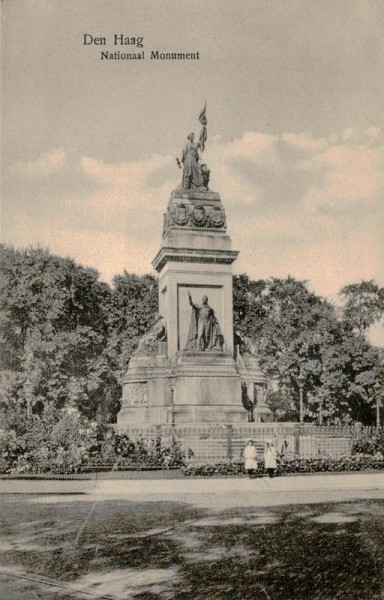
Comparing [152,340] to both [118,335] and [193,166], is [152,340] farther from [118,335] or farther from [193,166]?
[118,335]

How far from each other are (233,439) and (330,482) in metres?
6.55

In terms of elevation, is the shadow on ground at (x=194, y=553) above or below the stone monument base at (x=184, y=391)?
below

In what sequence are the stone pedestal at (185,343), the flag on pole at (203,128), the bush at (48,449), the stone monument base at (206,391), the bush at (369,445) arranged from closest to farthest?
the bush at (48,449), the bush at (369,445), the stone monument base at (206,391), the stone pedestal at (185,343), the flag on pole at (203,128)

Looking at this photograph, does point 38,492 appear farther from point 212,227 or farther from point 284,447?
point 212,227

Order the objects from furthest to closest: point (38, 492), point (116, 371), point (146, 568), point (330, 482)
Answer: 1. point (116, 371)
2. point (330, 482)
3. point (38, 492)
4. point (146, 568)

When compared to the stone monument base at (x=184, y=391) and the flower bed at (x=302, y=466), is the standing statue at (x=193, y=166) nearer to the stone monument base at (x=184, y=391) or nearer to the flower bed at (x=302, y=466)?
the stone monument base at (x=184, y=391)

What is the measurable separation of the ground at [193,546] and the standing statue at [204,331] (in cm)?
1440

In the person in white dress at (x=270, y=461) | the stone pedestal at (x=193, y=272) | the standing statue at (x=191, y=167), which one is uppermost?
the standing statue at (x=191, y=167)

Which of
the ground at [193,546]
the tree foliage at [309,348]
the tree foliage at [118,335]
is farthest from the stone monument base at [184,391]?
the tree foliage at [309,348]

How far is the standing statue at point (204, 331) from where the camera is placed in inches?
1146

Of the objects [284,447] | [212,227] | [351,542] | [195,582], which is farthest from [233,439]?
[195,582]

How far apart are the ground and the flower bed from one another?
3.93 m

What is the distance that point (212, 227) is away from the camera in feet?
103

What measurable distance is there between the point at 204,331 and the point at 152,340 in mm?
2661
